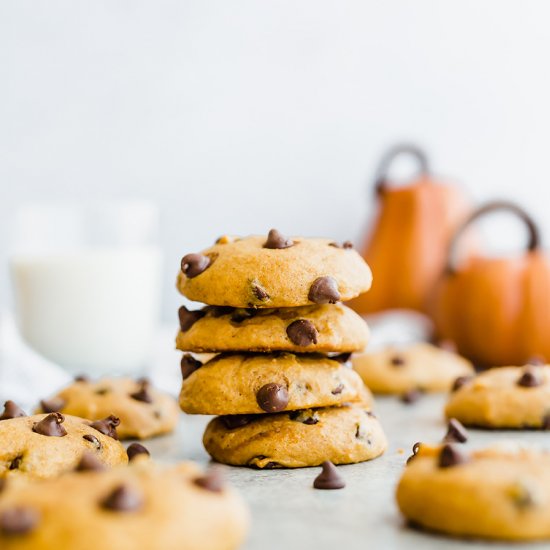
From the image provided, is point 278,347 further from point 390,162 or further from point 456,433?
point 390,162

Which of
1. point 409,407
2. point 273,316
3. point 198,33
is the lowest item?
point 409,407

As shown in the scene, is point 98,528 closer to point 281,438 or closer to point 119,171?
point 281,438

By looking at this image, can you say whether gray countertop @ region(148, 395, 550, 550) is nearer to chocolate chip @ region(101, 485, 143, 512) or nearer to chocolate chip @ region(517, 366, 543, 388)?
chocolate chip @ region(517, 366, 543, 388)

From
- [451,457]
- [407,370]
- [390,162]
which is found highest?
[390,162]

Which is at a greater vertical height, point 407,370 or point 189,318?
point 189,318

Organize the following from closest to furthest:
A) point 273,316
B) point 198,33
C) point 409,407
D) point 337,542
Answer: point 337,542 → point 273,316 → point 409,407 → point 198,33

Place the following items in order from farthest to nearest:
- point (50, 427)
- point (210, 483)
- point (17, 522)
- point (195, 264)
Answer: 1. point (195, 264)
2. point (50, 427)
3. point (210, 483)
4. point (17, 522)

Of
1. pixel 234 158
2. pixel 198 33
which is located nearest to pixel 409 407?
pixel 234 158

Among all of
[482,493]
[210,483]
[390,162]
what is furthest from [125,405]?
[390,162]
